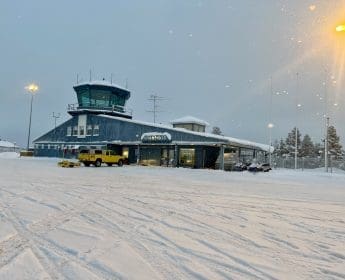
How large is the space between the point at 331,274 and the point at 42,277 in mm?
3764

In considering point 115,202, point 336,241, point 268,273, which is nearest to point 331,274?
point 268,273

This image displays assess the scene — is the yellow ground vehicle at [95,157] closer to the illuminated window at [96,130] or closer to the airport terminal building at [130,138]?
the airport terminal building at [130,138]

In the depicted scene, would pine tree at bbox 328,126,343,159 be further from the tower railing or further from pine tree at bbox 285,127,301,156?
the tower railing

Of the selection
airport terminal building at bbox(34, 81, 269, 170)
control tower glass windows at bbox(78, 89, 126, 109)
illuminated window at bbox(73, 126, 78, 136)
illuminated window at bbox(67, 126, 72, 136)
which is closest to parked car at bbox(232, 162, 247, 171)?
airport terminal building at bbox(34, 81, 269, 170)

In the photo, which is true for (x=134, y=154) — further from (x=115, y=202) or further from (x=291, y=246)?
(x=291, y=246)

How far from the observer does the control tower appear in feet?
163

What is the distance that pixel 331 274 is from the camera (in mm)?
4816

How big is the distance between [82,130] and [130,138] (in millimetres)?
9671

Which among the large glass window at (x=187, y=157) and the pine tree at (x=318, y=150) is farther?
the pine tree at (x=318, y=150)

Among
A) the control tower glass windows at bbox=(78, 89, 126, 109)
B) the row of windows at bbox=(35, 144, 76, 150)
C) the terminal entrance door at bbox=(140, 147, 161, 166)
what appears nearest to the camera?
the terminal entrance door at bbox=(140, 147, 161, 166)

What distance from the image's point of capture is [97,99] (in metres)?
50.2

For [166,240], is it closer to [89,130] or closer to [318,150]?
[89,130]

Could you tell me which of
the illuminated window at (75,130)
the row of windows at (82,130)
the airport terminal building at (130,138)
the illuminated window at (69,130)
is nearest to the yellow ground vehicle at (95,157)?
the airport terminal building at (130,138)

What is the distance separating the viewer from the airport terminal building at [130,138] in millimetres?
40531
